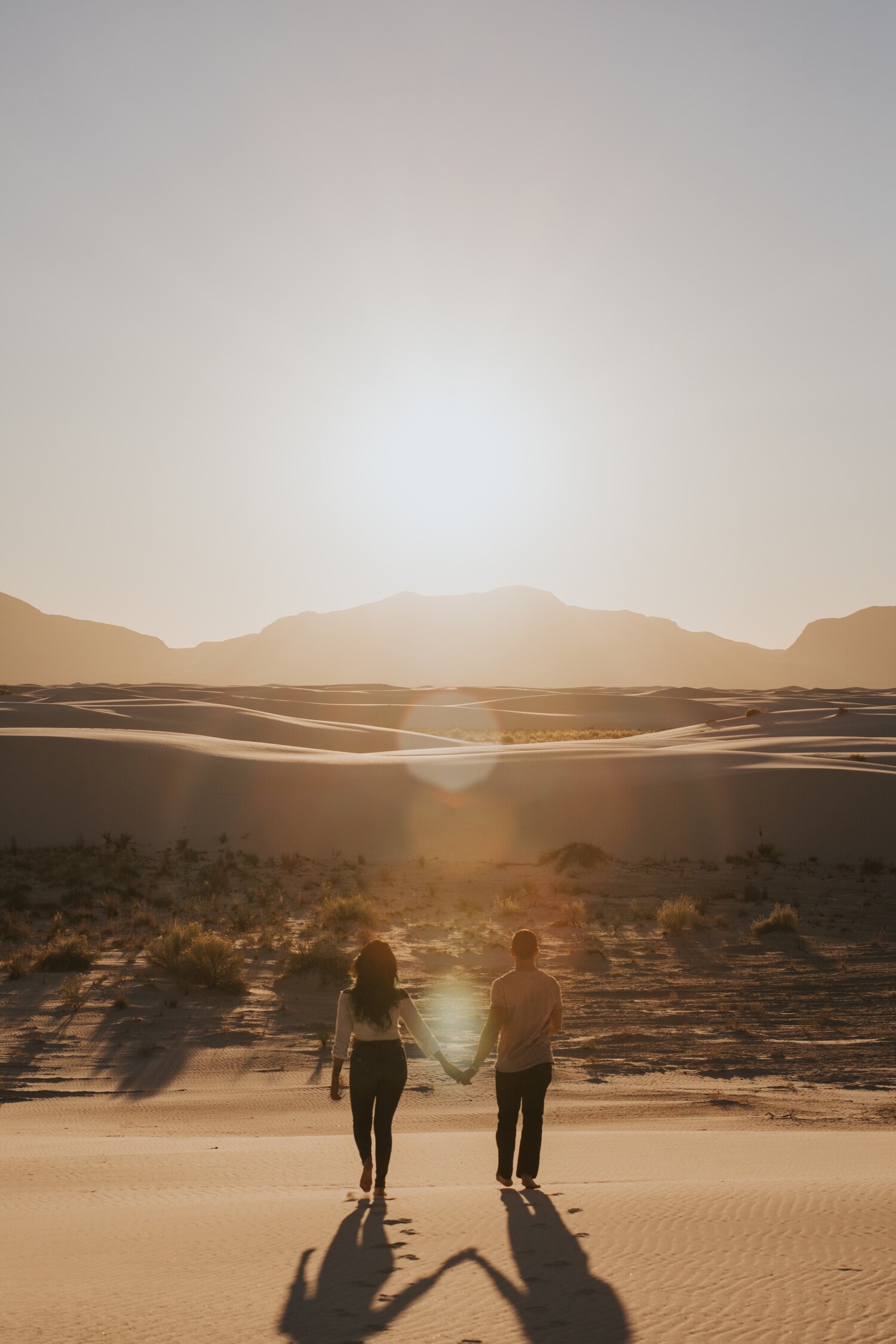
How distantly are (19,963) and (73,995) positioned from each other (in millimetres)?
1819

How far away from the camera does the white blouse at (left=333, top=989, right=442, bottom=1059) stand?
579 cm

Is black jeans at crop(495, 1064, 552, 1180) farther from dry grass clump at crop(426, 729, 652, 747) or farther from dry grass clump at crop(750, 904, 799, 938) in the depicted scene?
dry grass clump at crop(426, 729, 652, 747)

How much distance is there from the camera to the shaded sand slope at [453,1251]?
3725 mm

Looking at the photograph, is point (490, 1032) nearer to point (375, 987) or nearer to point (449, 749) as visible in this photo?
point (375, 987)

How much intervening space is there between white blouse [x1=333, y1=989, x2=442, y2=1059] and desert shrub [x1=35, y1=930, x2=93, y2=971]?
8363 millimetres

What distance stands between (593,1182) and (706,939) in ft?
32.9

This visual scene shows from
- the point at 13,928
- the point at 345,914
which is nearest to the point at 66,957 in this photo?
the point at 13,928

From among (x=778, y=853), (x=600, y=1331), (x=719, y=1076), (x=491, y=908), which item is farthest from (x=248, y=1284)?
(x=778, y=853)

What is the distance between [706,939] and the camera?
15492 mm

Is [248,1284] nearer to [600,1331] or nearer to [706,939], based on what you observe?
[600,1331]

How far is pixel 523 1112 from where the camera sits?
234 inches

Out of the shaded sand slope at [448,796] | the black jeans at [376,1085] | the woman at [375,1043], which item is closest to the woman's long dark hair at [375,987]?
the woman at [375,1043]

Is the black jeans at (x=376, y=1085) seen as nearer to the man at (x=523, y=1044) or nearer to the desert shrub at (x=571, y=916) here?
the man at (x=523, y=1044)

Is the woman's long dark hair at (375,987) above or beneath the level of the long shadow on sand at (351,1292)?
above
